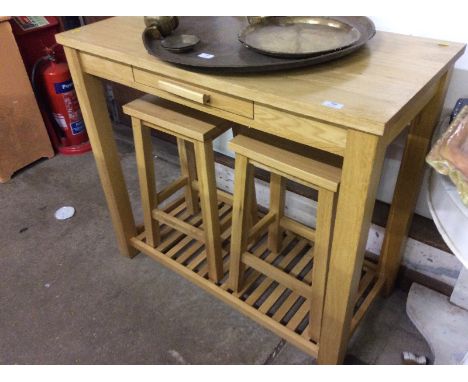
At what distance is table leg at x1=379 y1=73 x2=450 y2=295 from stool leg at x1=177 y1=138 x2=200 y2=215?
0.82 m

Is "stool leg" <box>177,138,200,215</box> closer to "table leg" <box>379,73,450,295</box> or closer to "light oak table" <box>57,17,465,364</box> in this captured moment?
"light oak table" <box>57,17,465,364</box>

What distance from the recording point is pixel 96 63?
1258 millimetres

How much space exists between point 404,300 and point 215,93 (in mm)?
1079

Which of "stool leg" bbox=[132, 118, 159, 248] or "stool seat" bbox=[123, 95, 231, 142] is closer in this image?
"stool seat" bbox=[123, 95, 231, 142]

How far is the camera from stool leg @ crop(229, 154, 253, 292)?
1189 millimetres

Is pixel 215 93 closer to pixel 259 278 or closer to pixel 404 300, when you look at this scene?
pixel 259 278

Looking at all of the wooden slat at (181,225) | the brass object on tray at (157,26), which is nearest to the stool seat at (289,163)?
the brass object on tray at (157,26)

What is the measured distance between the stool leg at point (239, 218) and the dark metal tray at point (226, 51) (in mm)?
267

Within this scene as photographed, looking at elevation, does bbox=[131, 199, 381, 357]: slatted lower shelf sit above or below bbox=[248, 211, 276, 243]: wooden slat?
below

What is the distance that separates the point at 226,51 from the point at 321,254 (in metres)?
0.59

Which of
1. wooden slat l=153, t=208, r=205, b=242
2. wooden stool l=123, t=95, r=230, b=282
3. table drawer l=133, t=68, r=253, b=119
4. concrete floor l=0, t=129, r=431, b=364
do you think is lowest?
concrete floor l=0, t=129, r=431, b=364

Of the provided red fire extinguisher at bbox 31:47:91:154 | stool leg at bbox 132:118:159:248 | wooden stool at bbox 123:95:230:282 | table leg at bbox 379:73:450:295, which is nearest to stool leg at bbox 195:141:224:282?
wooden stool at bbox 123:95:230:282

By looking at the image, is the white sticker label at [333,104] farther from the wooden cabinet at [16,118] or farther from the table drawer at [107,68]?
the wooden cabinet at [16,118]

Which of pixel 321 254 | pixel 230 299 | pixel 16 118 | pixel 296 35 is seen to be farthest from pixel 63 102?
pixel 321 254
